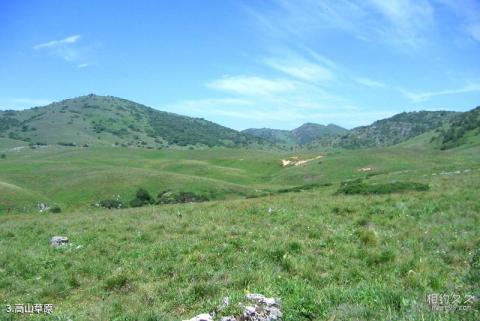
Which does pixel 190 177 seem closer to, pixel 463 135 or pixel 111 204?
pixel 111 204

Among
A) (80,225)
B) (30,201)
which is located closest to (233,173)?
(30,201)

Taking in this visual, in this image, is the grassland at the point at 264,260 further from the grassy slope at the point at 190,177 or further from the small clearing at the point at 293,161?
the small clearing at the point at 293,161

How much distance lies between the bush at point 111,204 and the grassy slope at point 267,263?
37431 mm

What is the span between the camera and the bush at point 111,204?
59975 millimetres

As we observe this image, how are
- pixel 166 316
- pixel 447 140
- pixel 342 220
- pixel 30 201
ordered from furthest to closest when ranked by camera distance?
1. pixel 447 140
2. pixel 30 201
3. pixel 342 220
4. pixel 166 316

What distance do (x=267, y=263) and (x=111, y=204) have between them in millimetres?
50495

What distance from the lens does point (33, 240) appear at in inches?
833

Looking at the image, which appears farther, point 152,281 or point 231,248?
point 231,248

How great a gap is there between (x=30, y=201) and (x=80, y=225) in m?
40.5

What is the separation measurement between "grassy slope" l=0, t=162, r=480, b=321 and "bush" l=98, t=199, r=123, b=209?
3743 cm

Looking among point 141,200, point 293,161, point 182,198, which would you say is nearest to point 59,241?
point 182,198

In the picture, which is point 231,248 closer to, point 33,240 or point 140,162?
point 33,240

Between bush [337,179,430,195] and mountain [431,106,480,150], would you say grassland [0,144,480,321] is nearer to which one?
bush [337,179,430,195]

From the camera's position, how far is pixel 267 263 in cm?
1354
